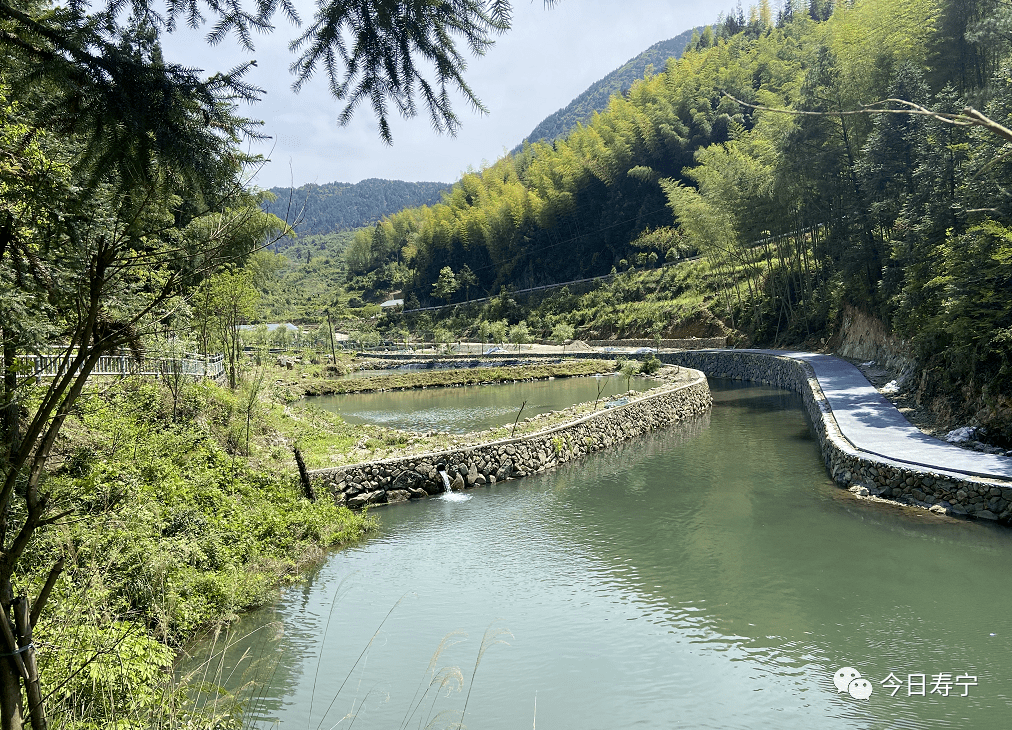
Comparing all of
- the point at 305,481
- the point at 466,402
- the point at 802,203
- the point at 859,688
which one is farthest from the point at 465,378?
the point at 859,688

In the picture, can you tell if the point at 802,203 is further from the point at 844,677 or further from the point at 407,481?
the point at 844,677

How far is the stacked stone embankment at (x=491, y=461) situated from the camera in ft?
36.9

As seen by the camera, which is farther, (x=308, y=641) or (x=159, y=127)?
Result: (x=308, y=641)

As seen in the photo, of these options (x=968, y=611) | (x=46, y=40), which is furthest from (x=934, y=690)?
(x=46, y=40)

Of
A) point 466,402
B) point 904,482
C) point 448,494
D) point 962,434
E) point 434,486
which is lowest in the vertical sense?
point 448,494

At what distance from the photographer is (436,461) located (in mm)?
12305

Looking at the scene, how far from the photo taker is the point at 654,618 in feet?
22.2

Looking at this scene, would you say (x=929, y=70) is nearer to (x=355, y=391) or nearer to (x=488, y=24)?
(x=488, y=24)

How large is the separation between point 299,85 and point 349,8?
384 mm

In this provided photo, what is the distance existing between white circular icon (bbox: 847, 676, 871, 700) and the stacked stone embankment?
790cm

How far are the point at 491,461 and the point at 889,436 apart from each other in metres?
7.36

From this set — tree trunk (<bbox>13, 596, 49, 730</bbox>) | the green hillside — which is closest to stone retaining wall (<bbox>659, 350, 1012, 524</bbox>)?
the green hillside

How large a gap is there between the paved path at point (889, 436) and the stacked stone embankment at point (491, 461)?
16.5 ft

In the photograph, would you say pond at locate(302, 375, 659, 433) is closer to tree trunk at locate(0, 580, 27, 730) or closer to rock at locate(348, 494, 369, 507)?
rock at locate(348, 494, 369, 507)
